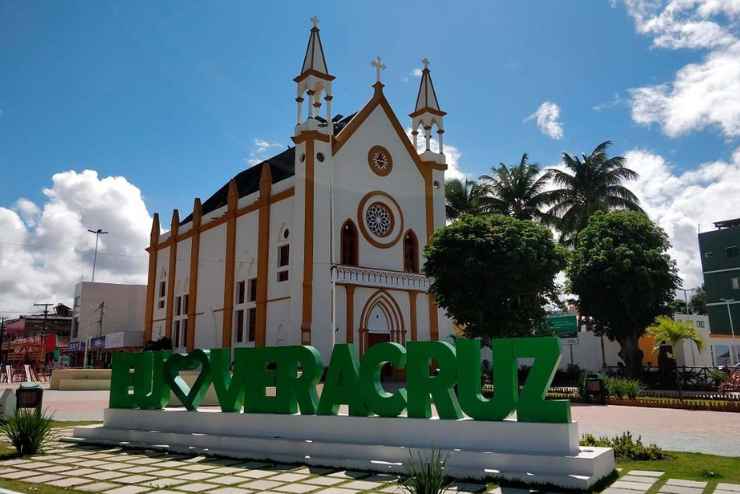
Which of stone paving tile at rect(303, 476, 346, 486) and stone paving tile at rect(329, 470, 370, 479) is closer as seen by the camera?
stone paving tile at rect(303, 476, 346, 486)

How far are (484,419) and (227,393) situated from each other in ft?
17.4

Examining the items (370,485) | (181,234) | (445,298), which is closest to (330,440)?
(370,485)

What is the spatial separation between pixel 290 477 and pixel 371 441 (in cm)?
165

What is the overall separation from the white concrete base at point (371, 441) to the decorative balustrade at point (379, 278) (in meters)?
18.6

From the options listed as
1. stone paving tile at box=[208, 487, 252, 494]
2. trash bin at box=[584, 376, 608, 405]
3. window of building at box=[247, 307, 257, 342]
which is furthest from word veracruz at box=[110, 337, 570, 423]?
window of building at box=[247, 307, 257, 342]

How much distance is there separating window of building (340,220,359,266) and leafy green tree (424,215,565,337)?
24.6ft

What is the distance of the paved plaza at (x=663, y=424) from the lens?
36.7ft

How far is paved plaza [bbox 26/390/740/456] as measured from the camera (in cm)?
1120

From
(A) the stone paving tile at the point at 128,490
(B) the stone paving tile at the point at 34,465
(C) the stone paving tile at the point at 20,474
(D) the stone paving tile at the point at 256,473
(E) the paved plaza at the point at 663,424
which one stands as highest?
(E) the paved plaza at the point at 663,424

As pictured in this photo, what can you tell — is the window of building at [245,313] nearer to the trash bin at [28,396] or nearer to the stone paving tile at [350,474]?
the trash bin at [28,396]

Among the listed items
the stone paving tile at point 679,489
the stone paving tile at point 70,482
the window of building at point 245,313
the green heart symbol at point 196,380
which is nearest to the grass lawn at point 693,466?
the stone paving tile at point 679,489

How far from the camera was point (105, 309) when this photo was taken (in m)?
59.0

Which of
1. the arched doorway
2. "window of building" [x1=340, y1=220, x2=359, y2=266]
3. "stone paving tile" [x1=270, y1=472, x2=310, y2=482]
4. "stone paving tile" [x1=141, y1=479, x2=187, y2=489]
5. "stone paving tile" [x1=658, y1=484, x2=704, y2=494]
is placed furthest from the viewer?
"window of building" [x1=340, y1=220, x2=359, y2=266]

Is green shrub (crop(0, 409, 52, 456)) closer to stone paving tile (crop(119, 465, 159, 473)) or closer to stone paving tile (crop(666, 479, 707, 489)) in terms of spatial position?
stone paving tile (crop(119, 465, 159, 473))
